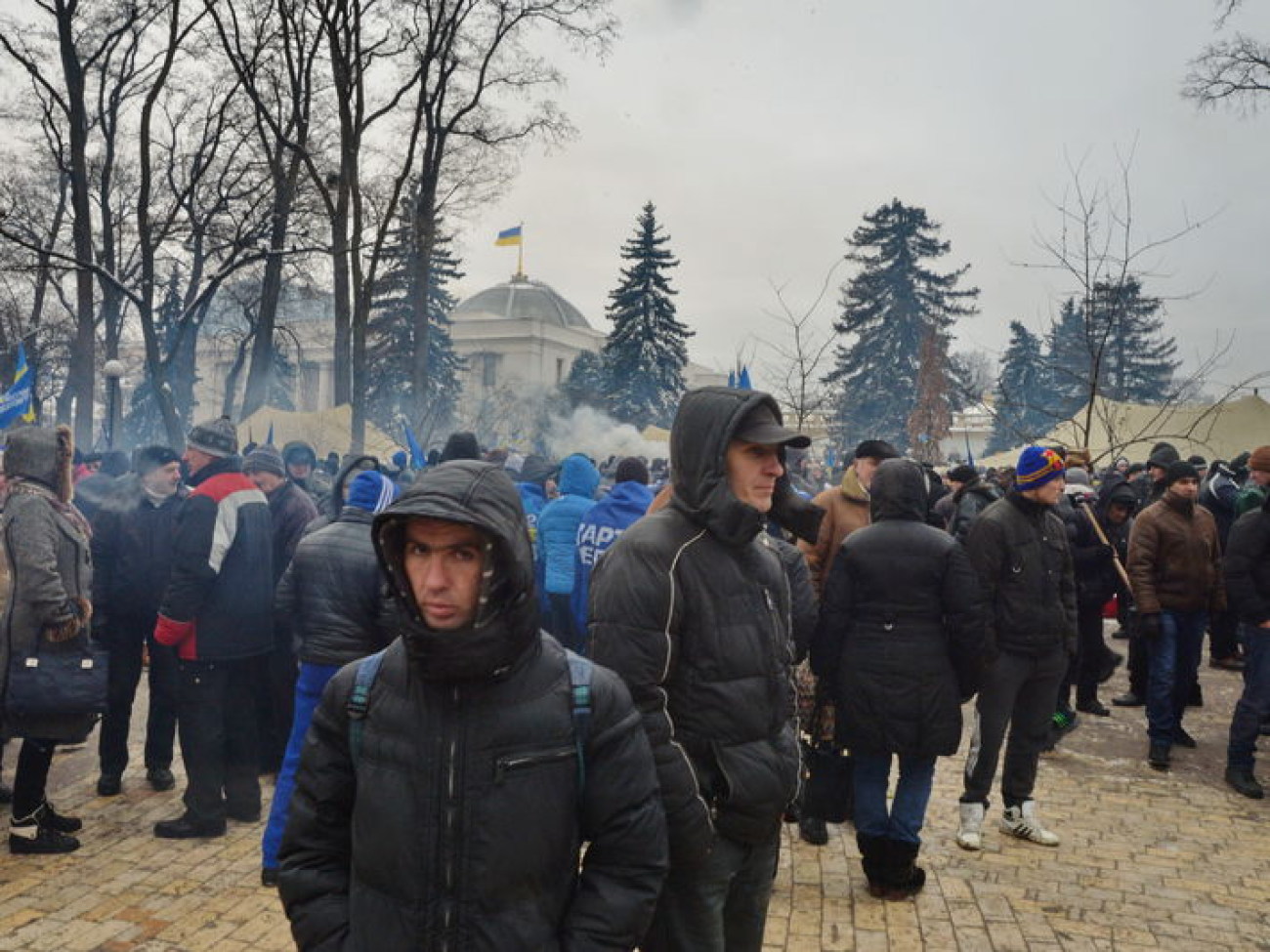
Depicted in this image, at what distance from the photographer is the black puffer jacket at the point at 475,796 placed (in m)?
1.93

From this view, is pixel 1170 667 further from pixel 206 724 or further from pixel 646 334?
pixel 646 334

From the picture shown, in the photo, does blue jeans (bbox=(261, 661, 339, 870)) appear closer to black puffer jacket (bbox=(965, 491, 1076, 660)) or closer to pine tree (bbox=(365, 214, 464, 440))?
black puffer jacket (bbox=(965, 491, 1076, 660))

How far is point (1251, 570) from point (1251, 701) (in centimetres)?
86

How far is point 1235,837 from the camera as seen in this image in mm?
5656

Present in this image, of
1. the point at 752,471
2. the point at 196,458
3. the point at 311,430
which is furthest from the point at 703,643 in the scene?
the point at 311,430

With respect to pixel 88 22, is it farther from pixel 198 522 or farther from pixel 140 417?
pixel 140 417

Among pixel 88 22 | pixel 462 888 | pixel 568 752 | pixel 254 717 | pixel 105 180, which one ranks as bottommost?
pixel 254 717

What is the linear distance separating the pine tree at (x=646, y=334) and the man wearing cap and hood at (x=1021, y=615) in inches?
1737

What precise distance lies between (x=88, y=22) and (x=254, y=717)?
1925 centimetres

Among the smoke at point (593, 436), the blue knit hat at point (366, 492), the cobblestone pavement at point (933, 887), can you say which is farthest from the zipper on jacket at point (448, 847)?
the smoke at point (593, 436)

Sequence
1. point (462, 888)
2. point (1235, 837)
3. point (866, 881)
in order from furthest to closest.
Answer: point (1235, 837), point (866, 881), point (462, 888)

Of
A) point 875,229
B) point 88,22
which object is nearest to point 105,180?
point 88,22

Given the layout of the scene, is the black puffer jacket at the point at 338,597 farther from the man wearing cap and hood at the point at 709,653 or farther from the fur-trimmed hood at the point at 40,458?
the man wearing cap and hood at the point at 709,653

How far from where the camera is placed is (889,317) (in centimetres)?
4809
